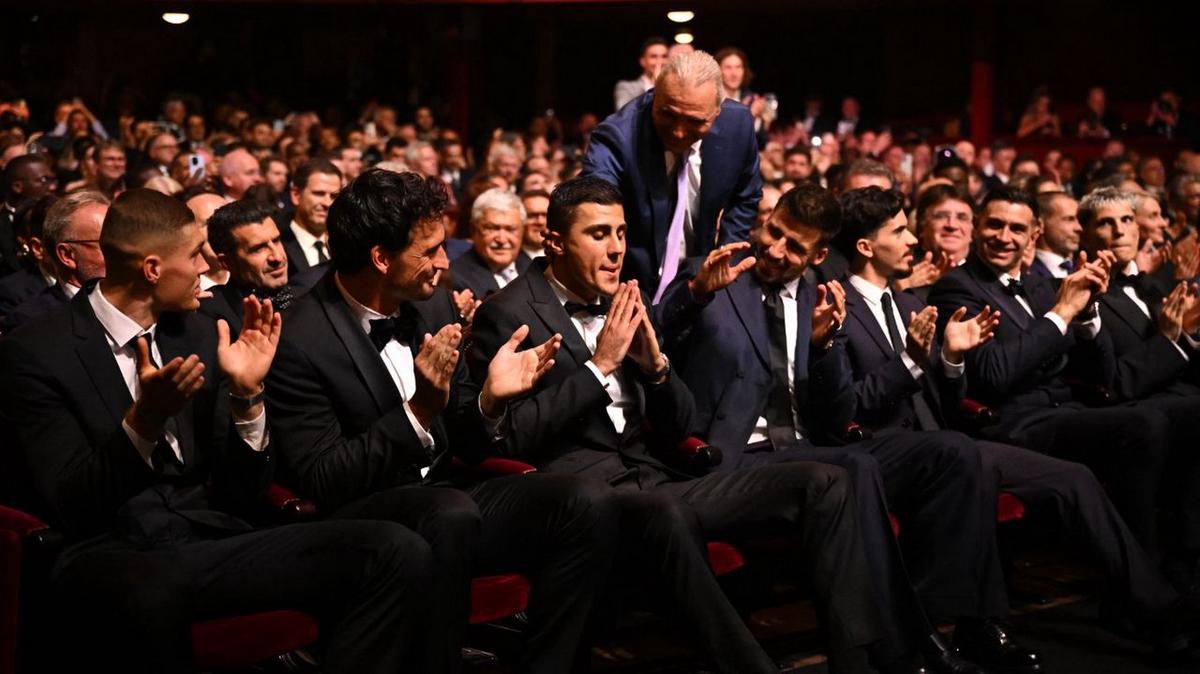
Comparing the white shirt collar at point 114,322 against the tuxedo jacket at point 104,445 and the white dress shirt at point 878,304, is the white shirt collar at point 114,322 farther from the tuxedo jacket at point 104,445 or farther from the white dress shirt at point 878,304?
the white dress shirt at point 878,304

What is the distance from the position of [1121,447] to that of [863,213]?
100cm

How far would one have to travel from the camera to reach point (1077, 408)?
4180 mm

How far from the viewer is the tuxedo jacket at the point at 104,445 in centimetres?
240

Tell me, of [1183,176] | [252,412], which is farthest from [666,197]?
[1183,176]

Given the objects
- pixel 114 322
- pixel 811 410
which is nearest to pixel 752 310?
pixel 811 410

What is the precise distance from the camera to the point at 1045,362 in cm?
394

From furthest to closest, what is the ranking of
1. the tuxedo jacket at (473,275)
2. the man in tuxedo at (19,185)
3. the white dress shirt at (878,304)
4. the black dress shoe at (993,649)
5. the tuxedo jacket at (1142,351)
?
1. the man in tuxedo at (19,185)
2. the tuxedo jacket at (473,275)
3. the tuxedo jacket at (1142,351)
4. the white dress shirt at (878,304)
5. the black dress shoe at (993,649)

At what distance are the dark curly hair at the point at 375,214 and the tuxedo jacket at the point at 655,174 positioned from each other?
34.0 inches

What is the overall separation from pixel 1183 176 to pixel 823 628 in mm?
4598

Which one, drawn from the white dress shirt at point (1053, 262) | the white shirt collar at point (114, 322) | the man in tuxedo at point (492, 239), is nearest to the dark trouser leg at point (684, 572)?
the white shirt collar at point (114, 322)

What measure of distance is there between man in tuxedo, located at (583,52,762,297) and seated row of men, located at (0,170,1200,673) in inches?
10.1

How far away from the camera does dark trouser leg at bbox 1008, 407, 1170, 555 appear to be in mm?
3918

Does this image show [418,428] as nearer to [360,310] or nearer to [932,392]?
[360,310]

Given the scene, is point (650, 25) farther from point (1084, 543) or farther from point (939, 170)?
point (1084, 543)
